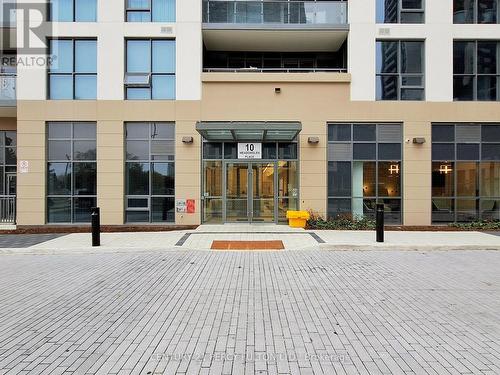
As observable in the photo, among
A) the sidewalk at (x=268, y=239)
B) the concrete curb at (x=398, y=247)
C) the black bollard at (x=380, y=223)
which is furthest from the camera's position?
the black bollard at (x=380, y=223)

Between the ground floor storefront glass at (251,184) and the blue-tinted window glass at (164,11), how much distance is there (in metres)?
5.83

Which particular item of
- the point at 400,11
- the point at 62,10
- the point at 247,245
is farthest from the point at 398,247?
the point at 62,10

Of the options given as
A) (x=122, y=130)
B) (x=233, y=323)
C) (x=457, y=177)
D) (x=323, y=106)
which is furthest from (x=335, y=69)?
(x=233, y=323)

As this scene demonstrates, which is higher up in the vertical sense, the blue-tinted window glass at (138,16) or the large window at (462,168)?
the blue-tinted window glass at (138,16)

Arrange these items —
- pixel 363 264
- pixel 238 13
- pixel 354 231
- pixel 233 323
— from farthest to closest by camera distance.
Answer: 1. pixel 238 13
2. pixel 354 231
3. pixel 363 264
4. pixel 233 323

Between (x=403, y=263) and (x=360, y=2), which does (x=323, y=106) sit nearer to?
(x=360, y=2)

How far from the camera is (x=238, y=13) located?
14.9 metres

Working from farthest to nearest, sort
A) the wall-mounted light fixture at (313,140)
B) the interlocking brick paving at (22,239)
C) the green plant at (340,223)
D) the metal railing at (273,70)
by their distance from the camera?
the metal railing at (273,70), the wall-mounted light fixture at (313,140), the green plant at (340,223), the interlocking brick paving at (22,239)

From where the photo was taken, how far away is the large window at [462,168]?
14836 millimetres

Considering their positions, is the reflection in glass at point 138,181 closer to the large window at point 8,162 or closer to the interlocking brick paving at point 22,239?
the interlocking brick paving at point 22,239

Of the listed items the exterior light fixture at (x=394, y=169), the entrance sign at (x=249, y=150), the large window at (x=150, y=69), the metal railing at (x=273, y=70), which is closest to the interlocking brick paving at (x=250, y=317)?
the exterior light fixture at (x=394, y=169)

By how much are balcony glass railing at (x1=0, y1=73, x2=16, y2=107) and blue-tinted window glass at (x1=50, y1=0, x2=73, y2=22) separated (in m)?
3.31

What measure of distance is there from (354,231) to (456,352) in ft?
30.8

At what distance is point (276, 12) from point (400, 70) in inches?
239
